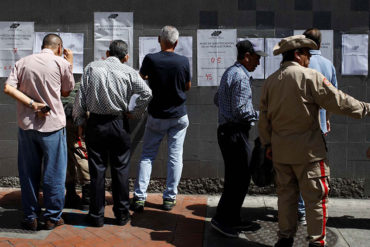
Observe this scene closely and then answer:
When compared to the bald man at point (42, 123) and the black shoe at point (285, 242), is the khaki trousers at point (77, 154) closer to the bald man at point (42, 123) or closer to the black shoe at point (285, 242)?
the bald man at point (42, 123)

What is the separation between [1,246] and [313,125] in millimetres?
2938

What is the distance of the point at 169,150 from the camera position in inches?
220

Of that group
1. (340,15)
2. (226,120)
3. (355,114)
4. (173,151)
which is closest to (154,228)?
(173,151)

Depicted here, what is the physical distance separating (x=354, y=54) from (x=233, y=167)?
90.8 inches

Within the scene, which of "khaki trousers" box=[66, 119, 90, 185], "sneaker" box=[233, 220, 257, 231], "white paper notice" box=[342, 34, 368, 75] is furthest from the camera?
"white paper notice" box=[342, 34, 368, 75]

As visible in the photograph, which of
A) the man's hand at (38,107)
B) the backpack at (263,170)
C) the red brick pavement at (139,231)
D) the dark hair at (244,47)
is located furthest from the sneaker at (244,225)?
the man's hand at (38,107)

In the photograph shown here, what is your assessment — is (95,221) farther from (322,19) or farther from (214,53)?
(322,19)

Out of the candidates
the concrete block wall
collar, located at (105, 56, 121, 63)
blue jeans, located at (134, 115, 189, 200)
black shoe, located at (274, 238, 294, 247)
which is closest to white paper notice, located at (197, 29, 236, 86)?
the concrete block wall

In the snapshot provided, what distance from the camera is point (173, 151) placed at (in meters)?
5.56

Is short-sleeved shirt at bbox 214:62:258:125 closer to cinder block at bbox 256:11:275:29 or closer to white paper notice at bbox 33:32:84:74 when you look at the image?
cinder block at bbox 256:11:275:29

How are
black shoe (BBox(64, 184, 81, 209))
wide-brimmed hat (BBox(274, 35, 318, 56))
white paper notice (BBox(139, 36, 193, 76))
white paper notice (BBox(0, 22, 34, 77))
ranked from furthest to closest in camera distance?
white paper notice (BBox(0, 22, 34, 77)), white paper notice (BBox(139, 36, 193, 76)), black shoe (BBox(64, 184, 81, 209)), wide-brimmed hat (BBox(274, 35, 318, 56))

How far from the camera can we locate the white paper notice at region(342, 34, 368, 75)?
591 centimetres

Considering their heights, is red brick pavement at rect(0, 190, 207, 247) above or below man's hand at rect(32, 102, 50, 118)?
below

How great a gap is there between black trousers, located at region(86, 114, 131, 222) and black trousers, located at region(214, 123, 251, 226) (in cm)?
98
